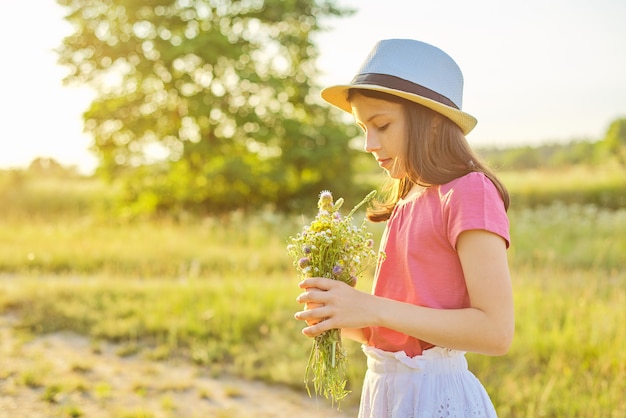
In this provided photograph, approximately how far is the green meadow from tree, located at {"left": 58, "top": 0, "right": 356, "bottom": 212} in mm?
3124

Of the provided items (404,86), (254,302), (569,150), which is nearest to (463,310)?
(404,86)

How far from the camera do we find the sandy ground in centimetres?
435

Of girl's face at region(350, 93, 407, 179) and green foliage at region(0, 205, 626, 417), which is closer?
girl's face at region(350, 93, 407, 179)

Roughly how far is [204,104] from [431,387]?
43.6ft

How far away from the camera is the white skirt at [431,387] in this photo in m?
1.79

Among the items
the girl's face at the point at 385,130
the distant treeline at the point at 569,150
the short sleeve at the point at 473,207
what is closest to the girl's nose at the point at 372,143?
the girl's face at the point at 385,130

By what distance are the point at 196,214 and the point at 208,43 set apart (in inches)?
144

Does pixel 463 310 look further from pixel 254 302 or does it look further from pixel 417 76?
pixel 254 302

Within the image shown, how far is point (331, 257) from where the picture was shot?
1.84 metres

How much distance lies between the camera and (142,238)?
1099 centimetres

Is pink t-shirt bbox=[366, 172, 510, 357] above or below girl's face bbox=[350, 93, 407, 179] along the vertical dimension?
below

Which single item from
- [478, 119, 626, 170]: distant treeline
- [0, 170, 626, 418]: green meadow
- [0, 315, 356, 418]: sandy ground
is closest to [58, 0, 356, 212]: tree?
[0, 170, 626, 418]: green meadow

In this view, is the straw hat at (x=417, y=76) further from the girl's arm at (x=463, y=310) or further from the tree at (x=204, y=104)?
the tree at (x=204, y=104)

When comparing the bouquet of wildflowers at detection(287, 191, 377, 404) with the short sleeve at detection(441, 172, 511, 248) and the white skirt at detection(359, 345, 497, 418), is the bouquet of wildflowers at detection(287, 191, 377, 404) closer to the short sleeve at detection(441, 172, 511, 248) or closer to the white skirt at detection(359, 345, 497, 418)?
the white skirt at detection(359, 345, 497, 418)
